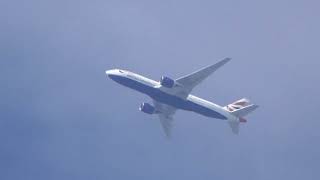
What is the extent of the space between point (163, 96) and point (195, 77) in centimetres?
736

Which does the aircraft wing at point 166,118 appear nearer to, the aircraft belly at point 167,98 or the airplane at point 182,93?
the airplane at point 182,93

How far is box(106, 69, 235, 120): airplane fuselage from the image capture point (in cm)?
15588

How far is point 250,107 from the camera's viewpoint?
157 meters

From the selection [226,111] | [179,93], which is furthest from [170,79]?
[226,111]

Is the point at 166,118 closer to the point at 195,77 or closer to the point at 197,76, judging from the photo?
the point at 195,77

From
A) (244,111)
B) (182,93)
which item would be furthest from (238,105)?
(182,93)

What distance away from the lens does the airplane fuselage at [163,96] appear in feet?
511

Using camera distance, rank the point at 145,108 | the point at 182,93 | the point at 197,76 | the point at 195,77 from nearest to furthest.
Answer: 1. the point at 197,76
2. the point at 195,77
3. the point at 182,93
4. the point at 145,108

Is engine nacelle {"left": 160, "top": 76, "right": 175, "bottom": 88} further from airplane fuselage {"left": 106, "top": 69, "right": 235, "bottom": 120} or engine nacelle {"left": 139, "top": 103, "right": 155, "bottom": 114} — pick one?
engine nacelle {"left": 139, "top": 103, "right": 155, "bottom": 114}

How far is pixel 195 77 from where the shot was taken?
15450 centimetres

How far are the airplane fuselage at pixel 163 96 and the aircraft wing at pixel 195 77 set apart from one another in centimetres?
260

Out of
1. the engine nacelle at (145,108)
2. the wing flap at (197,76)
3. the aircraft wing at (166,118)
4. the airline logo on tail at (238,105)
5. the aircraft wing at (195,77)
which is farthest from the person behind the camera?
the aircraft wing at (166,118)

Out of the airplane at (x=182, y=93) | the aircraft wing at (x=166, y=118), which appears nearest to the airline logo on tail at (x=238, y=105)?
the airplane at (x=182, y=93)

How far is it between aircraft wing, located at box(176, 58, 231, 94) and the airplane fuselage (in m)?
2.60
